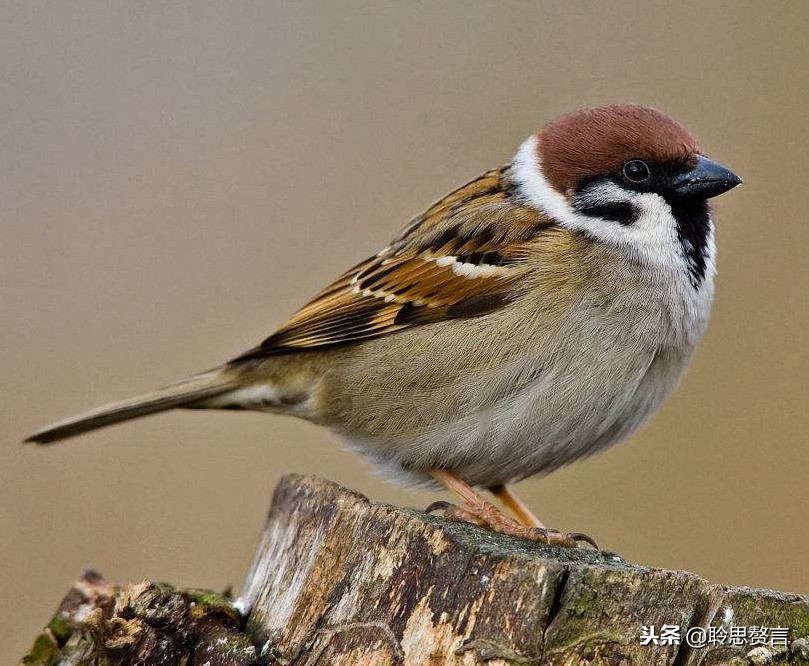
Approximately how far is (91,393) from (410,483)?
234cm

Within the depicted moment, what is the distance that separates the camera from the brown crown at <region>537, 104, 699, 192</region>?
3.60 m

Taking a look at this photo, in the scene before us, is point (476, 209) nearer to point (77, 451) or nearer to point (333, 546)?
point (333, 546)

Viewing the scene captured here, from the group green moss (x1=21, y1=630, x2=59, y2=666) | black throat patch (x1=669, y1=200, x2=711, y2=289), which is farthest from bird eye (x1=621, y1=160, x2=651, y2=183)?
green moss (x1=21, y1=630, x2=59, y2=666)

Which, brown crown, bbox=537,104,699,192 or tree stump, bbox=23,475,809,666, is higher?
brown crown, bbox=537,104,699,192

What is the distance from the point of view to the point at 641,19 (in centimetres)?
644

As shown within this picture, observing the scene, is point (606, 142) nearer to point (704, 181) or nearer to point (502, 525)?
point (704, 181)

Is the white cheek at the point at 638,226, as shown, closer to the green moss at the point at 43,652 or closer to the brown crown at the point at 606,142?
the brown crown at the point at 606,142

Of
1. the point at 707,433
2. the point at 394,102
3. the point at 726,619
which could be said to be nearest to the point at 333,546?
the point at 726,619

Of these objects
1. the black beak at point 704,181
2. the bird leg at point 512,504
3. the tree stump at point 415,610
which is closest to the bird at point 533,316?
the black beak at point 704,181

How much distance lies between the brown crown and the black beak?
0.04 meters

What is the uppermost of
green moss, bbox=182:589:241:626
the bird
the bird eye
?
Result: the bird eye

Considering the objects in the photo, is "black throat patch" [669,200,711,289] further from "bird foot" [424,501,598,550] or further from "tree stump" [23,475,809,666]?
"tree stump" [23,475,809,666]

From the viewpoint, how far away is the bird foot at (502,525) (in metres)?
3.11

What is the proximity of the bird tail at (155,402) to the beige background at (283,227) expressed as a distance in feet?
3.69
